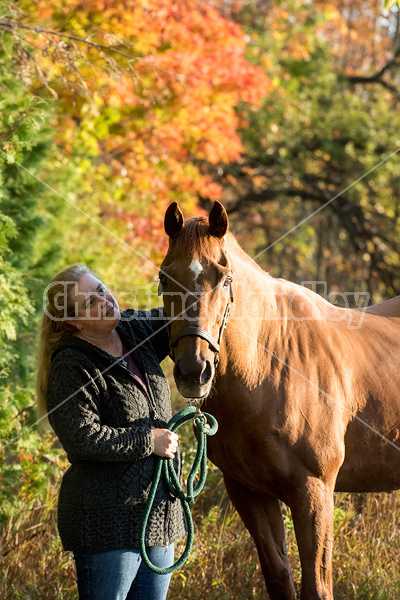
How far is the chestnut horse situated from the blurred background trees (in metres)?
0.85

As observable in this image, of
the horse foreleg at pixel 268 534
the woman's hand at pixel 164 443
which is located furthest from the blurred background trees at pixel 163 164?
the woman's hand at pixel 164 443

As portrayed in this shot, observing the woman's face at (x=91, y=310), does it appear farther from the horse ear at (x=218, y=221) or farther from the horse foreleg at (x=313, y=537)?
the horse foreleg at (x=313, y=537)

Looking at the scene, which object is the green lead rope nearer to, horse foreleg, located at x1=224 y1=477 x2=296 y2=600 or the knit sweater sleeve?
the knit sweater sleeve

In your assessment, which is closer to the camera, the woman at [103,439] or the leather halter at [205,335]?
the woman at [103,439]

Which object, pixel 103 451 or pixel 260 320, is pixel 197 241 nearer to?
pixel 260 320

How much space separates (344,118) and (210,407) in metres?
9.02

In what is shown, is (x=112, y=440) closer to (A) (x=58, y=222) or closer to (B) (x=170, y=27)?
(A) (x=58, y=222)

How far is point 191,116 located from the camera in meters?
8.30

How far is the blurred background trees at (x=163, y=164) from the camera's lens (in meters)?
3.97

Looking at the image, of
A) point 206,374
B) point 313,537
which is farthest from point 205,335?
point 313,537

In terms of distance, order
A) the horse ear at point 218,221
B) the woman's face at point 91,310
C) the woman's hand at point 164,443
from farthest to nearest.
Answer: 1. the horse ear at point 218,221
2. the woman's face at point 91,310
3. the woman's hand at point 164,443

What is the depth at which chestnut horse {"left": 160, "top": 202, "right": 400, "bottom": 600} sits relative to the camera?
2467 mm

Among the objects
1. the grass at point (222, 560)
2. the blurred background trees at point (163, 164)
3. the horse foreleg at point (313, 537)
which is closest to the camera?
the horse foreleg at point (313, 537)

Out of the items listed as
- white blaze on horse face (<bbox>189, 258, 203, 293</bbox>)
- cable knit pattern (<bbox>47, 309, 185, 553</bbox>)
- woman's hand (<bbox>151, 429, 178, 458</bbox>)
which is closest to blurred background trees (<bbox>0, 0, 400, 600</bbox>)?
cable knit pattern (<bbox>47, 309, 185, 553</bbox>)
